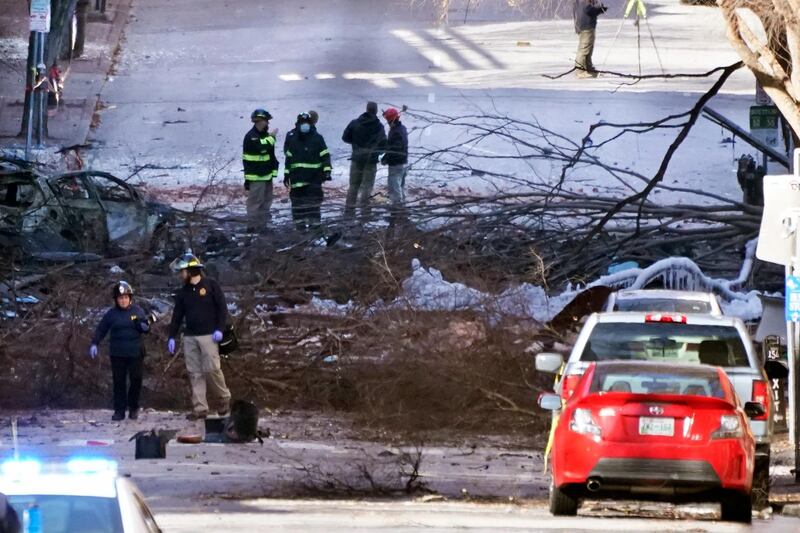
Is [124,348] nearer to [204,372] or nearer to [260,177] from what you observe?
[204,372]

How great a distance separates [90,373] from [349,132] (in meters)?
7.22

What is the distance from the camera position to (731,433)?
10852 mm

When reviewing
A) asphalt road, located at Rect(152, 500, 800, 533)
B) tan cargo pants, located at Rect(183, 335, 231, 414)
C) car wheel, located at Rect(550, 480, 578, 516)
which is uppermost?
tan cargo pants, located at Rect(183, 335, 231, 414)

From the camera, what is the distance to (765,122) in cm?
1989

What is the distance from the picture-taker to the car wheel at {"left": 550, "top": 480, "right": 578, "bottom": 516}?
445 inches

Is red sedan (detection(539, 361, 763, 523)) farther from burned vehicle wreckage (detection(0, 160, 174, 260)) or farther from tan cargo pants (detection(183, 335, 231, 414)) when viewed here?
burned vehicle wreckage (detection(0, 160, 174, 260))

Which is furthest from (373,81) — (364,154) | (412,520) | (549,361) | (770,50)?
(412,520)

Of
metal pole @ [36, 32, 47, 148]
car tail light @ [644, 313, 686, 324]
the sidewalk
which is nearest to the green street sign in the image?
car tail light @ [644, 313, 686, 324]

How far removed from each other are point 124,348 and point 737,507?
23.5 ft

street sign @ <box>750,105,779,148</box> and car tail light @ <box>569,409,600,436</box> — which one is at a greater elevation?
street sign @ <box>750,105,779,148</box>

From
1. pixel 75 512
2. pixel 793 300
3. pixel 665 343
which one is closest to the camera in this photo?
pixel 75 512

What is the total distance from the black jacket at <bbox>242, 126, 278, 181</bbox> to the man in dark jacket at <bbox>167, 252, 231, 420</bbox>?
5596 millimetres

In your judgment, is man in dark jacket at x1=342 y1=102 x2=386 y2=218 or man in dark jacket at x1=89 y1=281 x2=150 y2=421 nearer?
man in dark jacket at x1=89 y1=281 x2=150 y2=421

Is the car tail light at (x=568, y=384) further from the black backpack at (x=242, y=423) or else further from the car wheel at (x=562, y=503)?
the black backpack at (x=242, y=423)
